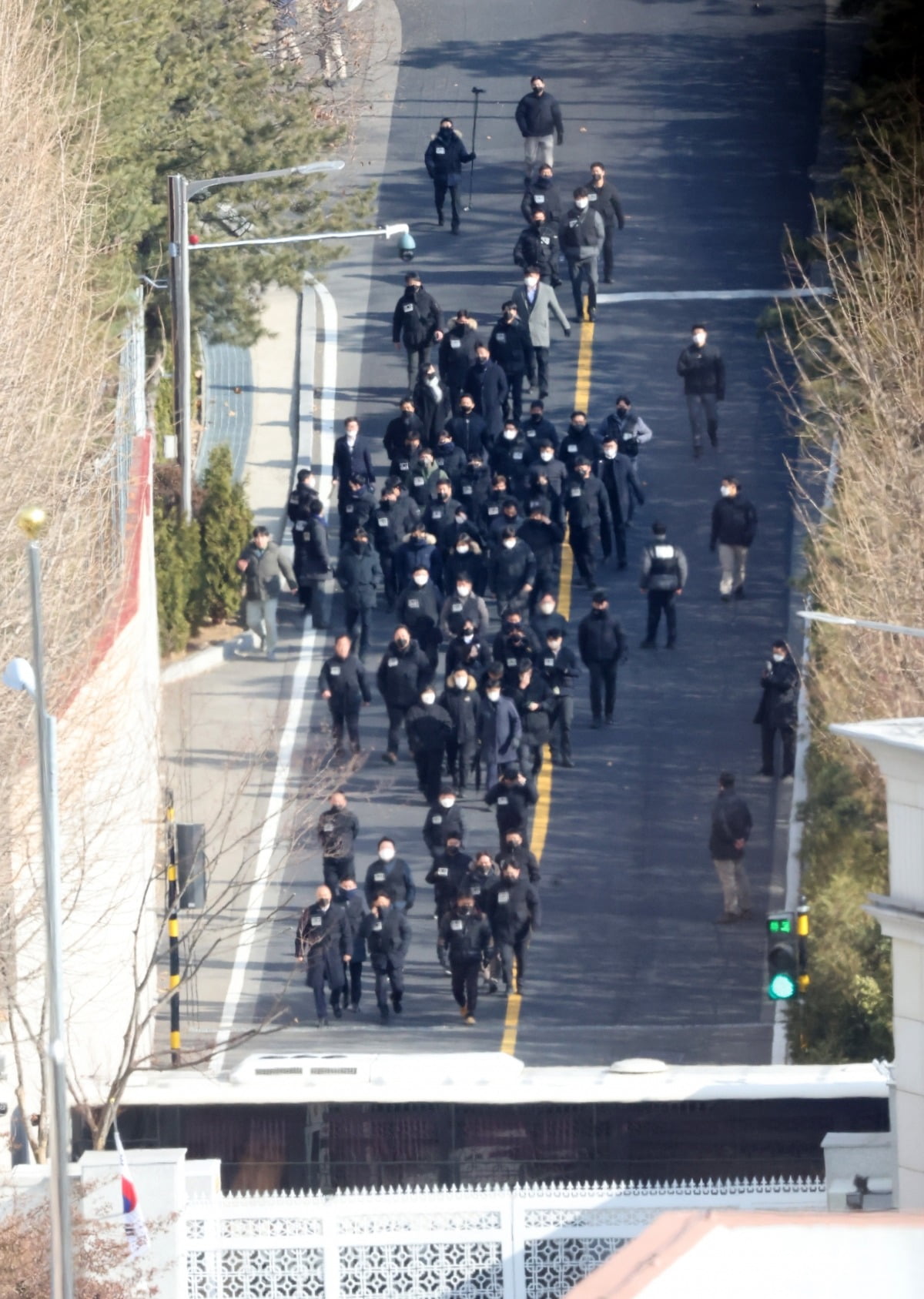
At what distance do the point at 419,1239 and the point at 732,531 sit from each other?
13.8 m

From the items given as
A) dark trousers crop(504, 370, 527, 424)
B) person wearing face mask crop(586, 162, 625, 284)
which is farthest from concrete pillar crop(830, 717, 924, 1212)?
person wearing face mask crop(586, 162, 625, 284)

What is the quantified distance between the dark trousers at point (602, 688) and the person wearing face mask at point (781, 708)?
4.99ft

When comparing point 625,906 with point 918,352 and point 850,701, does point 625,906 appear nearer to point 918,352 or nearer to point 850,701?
point 850,701

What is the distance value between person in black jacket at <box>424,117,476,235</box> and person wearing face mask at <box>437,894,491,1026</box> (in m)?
18.0

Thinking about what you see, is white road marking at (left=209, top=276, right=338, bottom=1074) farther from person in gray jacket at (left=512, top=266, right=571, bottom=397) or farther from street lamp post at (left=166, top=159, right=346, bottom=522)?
person in gray jacket at (left=512, top=266, right=571, bottom=397)

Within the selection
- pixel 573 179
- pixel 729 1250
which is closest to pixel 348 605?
pixel 573 179

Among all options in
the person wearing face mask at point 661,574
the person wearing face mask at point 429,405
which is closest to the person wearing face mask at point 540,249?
the person wearing face mask at point 429,405

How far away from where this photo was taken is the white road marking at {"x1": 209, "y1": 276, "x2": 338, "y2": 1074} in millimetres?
25984

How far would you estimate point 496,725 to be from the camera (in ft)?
92.2

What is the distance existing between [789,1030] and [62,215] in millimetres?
11534

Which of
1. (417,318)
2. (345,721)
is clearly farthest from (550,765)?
(417,318)

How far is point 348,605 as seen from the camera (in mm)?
31391

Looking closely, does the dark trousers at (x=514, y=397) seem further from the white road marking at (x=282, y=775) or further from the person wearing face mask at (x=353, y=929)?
the person wearing face mask at (x=353, y=929)

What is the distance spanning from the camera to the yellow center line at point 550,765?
1016 inches
